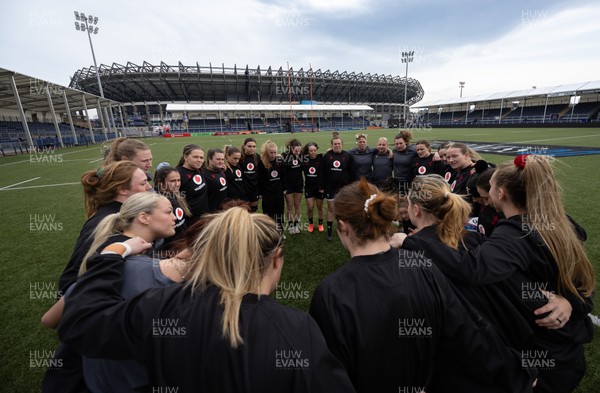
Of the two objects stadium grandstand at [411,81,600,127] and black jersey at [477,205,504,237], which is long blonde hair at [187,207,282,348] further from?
stadium grandstand at [411,81,600,127]

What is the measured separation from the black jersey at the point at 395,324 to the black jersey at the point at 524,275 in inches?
7.0

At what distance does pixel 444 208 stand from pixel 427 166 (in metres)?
3.94

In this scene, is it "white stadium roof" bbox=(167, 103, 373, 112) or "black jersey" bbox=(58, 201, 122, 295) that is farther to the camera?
"white stadium roof" bbox=(167, 103, 373, 112)

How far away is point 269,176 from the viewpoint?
6191mm

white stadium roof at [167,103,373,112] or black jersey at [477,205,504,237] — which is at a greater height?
white stadium roof at [167,103,373,112]

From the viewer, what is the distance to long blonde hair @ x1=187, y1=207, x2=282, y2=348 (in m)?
1.13

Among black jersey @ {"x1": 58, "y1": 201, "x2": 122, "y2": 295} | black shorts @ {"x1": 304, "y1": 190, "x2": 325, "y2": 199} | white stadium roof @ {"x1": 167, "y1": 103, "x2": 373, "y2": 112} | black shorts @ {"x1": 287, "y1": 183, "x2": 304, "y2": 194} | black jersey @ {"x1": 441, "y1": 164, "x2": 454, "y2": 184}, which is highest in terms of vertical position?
white stadium roof @ {"x1": 167, "y1": 103, "x2": 373, "y2": 112}

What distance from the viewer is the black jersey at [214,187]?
Result: 4984 mm

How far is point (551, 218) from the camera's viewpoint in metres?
1.73

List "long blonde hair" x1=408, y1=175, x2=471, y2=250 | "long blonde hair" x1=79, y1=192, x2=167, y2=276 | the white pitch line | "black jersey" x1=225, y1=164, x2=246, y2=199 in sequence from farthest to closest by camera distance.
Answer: "black jersey" x1=225, y1=164, x2=246, y2=199 < the white pitch line < "long blonde hair" x1=408, y1=175, x2=471, y2=250 < "long blonde hair" x1=79, y1=192, x2=167, y2=276

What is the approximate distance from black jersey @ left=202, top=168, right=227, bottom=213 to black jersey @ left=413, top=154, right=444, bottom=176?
3.96m

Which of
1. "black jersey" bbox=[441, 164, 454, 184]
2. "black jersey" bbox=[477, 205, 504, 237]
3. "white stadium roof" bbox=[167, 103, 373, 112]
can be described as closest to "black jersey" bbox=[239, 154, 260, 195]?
"black jersey" bbox=[441, 164, 454, 184]

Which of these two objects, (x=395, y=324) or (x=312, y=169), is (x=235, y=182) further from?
(x=395, y=324)

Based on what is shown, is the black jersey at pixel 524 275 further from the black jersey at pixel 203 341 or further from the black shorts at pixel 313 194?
the black shorts at pixel 313 194
